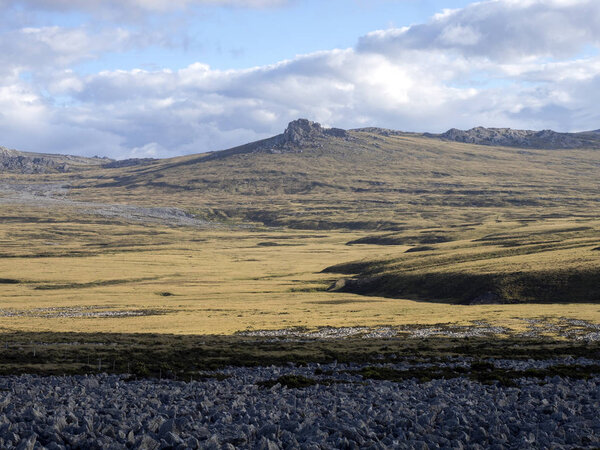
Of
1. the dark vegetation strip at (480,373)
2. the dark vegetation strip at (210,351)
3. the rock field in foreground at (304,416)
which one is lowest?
the dark vegetation strip at (210,351)

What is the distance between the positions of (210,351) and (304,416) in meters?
31.1

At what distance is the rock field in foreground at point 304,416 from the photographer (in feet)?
55.1

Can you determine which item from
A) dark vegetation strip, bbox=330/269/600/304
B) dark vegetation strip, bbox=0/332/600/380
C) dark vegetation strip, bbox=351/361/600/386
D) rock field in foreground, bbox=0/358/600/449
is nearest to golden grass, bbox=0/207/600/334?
dark vegetation strip, bbox=330/269/600/304

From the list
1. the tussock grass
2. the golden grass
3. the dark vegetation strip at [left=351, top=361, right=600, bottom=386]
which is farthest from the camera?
the tussock grass

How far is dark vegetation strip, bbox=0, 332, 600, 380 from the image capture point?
1619 inches

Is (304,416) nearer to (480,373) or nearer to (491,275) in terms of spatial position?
(480,373)

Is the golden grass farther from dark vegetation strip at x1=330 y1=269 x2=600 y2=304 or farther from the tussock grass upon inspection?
dark vegetation strip at x1=330 y1=269 x2=600 y2=304

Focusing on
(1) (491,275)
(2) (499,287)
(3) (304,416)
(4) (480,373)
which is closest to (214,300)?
(2) (499,287)

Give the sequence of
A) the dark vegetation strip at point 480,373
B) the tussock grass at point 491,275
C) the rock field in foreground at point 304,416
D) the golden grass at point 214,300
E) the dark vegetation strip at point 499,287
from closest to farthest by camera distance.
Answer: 1. the rock field in foreground at point 304,416
2. the dark vegetation strip at point 480,373
3. the golden grass at point 214,300
4. the dark vegetation strip at point 499,287
5. the tussock grass at point 491,275

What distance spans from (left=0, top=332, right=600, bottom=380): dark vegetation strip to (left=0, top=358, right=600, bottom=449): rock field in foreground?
8582mm

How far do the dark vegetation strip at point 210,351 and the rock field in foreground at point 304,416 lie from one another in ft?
28.2

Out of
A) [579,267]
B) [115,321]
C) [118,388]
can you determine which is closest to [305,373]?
[118,388]

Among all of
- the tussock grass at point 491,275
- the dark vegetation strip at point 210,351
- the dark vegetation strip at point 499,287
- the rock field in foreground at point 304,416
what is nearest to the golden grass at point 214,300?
the tussock grass at point 491,275

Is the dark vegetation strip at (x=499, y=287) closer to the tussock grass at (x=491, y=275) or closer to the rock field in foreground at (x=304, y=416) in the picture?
the tussock grass at (x=491, y=275)
